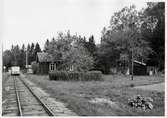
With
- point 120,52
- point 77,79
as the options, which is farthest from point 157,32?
point 77,79

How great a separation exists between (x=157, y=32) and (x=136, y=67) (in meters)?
9.93

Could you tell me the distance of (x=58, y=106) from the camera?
12820 millimetres

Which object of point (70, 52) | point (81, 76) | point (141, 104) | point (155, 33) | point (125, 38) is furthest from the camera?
point (125, 38)

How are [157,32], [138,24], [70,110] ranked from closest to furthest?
[70,110]
[157,32]
[138,24]

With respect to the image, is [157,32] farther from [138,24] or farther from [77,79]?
[77,79]

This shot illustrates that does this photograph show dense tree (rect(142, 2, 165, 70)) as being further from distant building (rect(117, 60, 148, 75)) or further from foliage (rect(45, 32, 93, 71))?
foliage (rect(45, 32, 93, 71))

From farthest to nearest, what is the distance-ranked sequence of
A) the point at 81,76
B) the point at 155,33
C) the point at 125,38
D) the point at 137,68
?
the point at 137,68 < the point at 125,38 < the point at 155,33 < the point at 81,76

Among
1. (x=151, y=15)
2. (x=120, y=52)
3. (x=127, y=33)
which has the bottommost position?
(x=120, y=52)

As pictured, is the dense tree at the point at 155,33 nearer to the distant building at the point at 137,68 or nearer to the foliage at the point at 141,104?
the distant building at the point at 137,68

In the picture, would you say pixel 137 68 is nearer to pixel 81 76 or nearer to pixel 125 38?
pixel 125 38

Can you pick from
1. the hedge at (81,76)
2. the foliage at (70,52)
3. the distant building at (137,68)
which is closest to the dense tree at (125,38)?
the distant building at (137,68)

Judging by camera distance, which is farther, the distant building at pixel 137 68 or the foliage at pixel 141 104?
the distant building at pixel 137 68

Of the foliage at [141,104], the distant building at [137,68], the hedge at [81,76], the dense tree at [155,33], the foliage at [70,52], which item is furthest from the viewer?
the distant building at [137,68]

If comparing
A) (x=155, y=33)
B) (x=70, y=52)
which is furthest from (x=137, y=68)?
(x=70, y=52)
